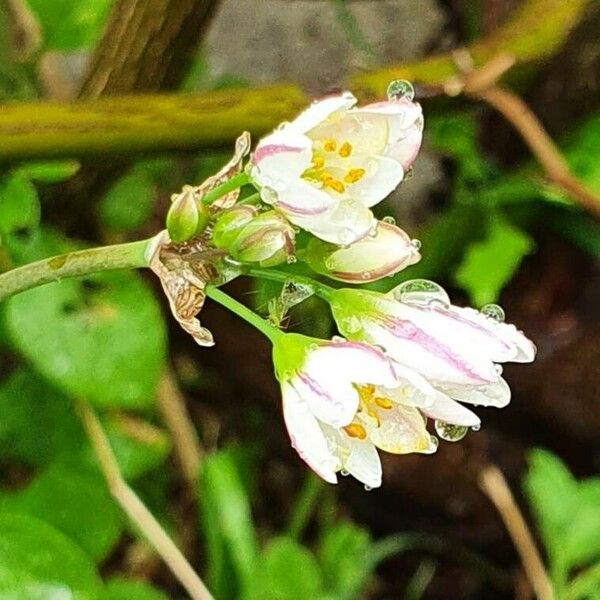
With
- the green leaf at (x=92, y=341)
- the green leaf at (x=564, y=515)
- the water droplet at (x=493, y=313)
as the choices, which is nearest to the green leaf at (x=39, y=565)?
the green leaf at (x=92, y=341)

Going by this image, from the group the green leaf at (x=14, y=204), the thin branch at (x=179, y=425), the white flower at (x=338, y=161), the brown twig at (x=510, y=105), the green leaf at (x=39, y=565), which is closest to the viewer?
the white flower at (x=338, y=161)

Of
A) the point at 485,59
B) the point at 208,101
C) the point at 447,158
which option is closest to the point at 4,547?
the point at 208,101

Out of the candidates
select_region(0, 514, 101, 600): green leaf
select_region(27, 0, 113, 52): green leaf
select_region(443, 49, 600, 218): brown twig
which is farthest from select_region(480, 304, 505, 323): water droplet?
select_region(27, 0, 113, 52): green leaf

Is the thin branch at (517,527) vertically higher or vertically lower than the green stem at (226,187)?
lower

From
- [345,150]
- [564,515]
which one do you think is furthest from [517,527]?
[345,150]

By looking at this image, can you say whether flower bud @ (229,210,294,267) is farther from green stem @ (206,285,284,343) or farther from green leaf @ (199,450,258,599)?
green leaf @ (199,450,258,599)

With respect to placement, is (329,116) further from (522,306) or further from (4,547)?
(522,306)

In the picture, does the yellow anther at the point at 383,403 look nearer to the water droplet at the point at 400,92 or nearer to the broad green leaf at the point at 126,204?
the water droplet at the point at 400,92
